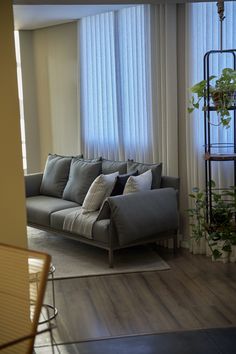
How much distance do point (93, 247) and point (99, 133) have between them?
1.45m

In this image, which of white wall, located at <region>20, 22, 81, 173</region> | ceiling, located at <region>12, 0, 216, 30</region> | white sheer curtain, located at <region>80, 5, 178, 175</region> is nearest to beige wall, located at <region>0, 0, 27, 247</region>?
ceiling, located at <region>12, 0, 216, 30</region>

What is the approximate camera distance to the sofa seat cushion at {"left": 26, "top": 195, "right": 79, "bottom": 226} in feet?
18.1

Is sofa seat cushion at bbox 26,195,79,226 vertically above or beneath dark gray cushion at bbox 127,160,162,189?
beneath

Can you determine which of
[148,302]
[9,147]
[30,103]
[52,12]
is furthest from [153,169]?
[30,103]

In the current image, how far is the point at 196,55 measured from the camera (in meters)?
5.04

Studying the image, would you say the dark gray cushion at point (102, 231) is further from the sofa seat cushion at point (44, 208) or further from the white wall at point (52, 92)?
the white wall at point (52, 92)

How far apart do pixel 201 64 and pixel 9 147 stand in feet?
8.51

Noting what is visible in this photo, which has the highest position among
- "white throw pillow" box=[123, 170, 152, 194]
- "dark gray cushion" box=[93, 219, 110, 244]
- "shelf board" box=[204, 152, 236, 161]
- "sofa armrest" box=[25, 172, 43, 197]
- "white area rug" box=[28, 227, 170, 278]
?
"shelf board" box=[204, 152, 236, 161]

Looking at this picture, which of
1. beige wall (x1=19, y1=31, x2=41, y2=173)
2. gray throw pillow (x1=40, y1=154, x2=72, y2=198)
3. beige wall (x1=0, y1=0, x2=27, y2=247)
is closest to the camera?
beige wall (x1=0, y1=0, x2=27, y2=247)

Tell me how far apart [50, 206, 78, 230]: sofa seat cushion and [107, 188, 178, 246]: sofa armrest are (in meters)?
0.75

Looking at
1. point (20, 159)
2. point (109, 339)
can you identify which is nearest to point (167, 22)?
point (20, 159)

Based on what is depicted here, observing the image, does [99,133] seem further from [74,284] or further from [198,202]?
[74,284]

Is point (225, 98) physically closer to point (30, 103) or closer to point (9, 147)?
point (9, 147)

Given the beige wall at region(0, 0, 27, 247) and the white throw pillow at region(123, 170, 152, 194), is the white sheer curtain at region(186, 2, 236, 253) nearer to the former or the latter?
the white throw pillow at region(123, 170, 152, 194)
